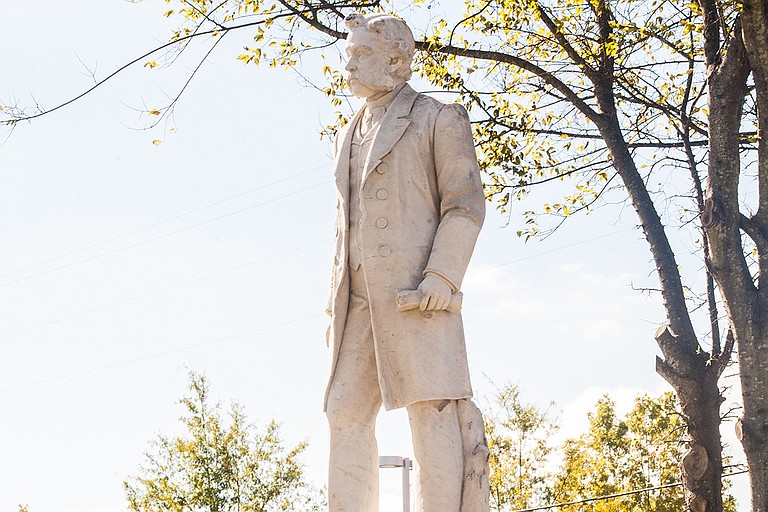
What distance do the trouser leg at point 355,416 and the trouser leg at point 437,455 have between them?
0.92ft

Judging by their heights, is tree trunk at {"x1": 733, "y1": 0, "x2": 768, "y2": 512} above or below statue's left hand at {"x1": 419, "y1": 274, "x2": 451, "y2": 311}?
above

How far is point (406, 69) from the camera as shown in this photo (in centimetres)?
698

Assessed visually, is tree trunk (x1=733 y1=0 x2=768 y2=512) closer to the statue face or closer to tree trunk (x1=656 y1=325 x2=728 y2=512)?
tree trunk (x1=656 y1=325 x2=728 y2=512)

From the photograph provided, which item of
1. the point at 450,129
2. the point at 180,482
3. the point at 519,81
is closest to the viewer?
the point at 450,129

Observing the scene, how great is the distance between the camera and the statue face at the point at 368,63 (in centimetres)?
684

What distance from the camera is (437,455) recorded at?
6.14 m

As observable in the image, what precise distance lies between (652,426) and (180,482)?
11886mm

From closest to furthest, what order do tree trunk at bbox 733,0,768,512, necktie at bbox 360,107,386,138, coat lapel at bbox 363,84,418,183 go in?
coat lapel at bbox 363,84,418,183
necktie at bbox 360,107,386,138
tree trunk at bbox 733,0,768,512

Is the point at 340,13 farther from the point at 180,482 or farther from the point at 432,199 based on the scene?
the point at 180,482

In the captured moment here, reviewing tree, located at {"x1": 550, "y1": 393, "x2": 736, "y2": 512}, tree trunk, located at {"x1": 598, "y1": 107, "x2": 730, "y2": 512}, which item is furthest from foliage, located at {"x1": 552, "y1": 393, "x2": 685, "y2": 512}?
tree trunk, located at {"x1": 598, "y1": 107, "x2": 730, "y2": 512}

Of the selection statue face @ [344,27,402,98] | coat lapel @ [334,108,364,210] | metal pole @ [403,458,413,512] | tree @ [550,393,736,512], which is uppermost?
tree @ [550,393,736,512]

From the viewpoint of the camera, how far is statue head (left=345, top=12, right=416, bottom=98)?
6836mm

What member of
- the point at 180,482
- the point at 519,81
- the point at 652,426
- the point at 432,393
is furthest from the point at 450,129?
the point at 652,426

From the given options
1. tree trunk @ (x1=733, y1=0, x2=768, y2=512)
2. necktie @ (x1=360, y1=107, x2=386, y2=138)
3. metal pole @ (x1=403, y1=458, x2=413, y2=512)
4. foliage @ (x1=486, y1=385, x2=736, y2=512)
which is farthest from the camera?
foliage @ (x1=486, y1=385, x2=736, y2=512)
